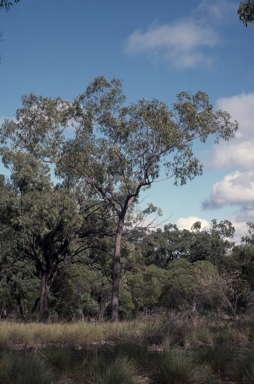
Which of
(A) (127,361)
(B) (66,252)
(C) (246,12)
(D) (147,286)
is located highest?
(C) (246,12)

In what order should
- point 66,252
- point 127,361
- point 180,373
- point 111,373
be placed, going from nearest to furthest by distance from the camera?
point 111,373
point 180,373
point 127,361
point 66,252

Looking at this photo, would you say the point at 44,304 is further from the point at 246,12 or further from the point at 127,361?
the point at 246,12

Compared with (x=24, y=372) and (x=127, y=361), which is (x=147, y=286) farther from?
(x=24, y=372)

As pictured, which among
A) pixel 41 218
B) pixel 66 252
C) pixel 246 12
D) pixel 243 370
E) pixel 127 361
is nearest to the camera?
pixel 243 370

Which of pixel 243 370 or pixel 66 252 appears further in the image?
pixel 66 252

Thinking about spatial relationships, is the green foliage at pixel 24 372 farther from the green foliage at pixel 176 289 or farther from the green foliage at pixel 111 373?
the green foliage at pixel 176 289

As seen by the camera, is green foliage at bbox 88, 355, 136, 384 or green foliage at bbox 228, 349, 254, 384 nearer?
green foliage at bbox 88, 355, 136, 384

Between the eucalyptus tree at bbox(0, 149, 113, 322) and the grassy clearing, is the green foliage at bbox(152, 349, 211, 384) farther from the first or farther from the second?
the eucalyptus tree at bbox(0, 149, 113, 322)

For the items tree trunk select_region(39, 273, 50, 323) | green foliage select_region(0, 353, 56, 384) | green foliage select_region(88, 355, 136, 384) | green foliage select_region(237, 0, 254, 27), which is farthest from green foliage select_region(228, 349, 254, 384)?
tree trunk select_region(39, 273, 50, 323)

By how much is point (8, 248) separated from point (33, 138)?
308 inches


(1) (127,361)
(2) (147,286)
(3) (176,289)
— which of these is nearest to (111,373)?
(1) (127,361)

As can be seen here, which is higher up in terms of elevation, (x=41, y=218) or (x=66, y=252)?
(x=41, y=218)

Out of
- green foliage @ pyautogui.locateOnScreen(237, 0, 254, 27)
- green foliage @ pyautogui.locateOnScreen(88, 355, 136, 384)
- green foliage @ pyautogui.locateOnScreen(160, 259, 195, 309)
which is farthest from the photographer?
green foliage @ pyautogui.locateOnScreen(160, 259, 195, 309)

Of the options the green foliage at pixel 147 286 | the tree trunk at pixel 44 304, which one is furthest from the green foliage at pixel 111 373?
the green foliage at pixel 147 286
